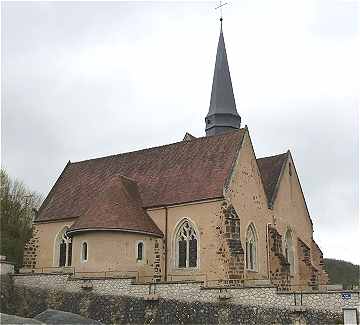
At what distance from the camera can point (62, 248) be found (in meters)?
34.3

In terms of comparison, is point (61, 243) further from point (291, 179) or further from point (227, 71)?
point (227, 71)

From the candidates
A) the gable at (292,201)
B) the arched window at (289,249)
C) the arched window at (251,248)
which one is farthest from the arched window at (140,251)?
the arched window at (289,249)

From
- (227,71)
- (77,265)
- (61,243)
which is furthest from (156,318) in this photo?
(227,71)

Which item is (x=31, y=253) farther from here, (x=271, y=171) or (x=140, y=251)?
(x=271, y=171)

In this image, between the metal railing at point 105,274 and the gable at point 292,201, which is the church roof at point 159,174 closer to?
the metal railing at point 105,274

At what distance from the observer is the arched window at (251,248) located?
31.3 m

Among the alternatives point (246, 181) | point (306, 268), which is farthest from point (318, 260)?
point (246, 181)

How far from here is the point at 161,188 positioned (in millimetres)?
32750

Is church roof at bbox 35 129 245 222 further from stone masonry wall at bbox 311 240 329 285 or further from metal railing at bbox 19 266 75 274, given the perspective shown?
stone masonry wall at bbox 311 240 329 285

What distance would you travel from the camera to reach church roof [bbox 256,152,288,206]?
3537 cm

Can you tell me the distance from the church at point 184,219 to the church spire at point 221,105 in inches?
256

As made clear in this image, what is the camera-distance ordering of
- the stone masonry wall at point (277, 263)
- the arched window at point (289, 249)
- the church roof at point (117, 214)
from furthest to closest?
the arched window at point (289, 249)
the stone masonry wall at point (277, 263)
the church roof at point (117, 214)

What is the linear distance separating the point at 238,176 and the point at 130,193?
6.66 metres

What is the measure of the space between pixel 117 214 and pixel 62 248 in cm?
683
